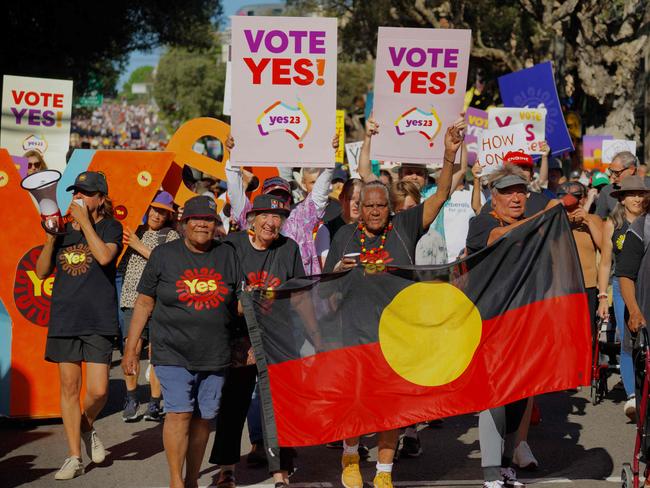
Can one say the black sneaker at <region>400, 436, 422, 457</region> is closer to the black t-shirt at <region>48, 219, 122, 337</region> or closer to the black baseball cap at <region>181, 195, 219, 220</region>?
the black t-shirt at <region>48, 219, 122, 337</region>

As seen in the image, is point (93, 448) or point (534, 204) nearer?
point (93, 448)

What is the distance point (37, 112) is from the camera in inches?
528

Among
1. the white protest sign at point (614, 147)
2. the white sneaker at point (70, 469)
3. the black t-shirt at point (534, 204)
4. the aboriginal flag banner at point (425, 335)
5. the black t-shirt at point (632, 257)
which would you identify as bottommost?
the white sneaker at point (70, 469)

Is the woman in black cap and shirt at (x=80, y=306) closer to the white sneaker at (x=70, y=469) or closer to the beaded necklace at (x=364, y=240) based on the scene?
the white sneaker at (x=70, y=469)

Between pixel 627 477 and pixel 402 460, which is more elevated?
pixel 627 477

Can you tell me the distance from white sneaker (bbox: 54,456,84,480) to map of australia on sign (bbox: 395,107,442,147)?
393 centimetres

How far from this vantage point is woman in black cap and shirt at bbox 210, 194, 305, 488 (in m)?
7.01

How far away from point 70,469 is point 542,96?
32.6 ft

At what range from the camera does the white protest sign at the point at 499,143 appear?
11.4m

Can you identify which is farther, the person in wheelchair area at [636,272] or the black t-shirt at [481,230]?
the black t-shirt at [481,230]

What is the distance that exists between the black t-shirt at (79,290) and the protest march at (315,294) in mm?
11

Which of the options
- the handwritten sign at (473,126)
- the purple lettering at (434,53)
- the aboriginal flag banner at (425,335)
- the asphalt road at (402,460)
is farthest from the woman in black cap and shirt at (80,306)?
the handwritten sign at (473,126)

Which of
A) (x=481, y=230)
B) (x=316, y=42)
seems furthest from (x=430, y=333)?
(x=316, y=42)

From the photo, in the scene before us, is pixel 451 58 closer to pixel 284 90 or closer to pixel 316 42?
pixel 316 42
